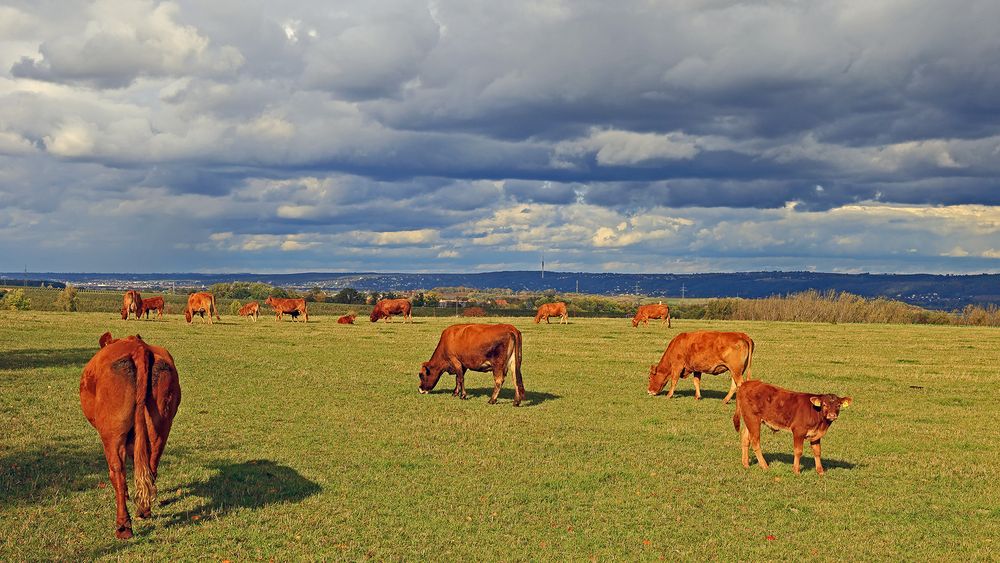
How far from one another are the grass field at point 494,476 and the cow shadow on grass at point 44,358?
2.23 feet

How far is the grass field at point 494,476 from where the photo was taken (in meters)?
9.98

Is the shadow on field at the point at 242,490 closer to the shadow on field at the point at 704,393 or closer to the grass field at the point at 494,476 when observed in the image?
the grass field at the point at 494,476

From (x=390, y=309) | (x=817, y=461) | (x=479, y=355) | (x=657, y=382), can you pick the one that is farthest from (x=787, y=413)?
(x=390, y=309)

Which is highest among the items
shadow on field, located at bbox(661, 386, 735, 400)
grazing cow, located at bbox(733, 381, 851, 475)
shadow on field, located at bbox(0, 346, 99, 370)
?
grazing cow, located at bbox(733, 381, 851, 475)

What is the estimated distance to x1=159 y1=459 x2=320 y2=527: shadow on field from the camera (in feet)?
35.6

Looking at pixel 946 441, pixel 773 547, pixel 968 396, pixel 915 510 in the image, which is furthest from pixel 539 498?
pixel 968 396

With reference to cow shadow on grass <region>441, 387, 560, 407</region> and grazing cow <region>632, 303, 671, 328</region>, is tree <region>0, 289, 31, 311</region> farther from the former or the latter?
cow shadow on grass <region>441, 387, 560, 407</region>

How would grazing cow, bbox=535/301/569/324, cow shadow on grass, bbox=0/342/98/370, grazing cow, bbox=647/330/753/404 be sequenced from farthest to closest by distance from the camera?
grazing cow, bbox=535/301/569/324 → cow shadow on grass, bbox=0/342/98/370 → grazing cow, bbox=647/330/753/404

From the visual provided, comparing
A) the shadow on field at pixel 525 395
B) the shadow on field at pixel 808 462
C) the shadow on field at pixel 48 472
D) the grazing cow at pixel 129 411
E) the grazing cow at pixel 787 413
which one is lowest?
the shadow on field at pixel 808 462

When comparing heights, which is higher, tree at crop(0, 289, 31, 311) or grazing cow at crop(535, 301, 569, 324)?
tree at crop(0, 289, 31, 311)

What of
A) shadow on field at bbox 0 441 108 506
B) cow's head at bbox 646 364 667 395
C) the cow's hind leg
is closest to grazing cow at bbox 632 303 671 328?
cow's head at bbox 646 364 667 395

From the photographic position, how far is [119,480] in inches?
375

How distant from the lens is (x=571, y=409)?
2077cm

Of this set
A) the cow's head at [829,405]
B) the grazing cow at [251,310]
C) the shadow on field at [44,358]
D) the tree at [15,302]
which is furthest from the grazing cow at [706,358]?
the tree at [15,302]
